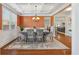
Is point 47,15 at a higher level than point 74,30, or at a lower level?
higher

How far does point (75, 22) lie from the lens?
390 cm

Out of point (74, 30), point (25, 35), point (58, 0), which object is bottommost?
point (25, 35)

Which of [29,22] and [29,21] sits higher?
[29,21]

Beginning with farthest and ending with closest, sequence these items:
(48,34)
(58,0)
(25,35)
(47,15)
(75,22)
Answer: (47,15) → (48,34) → (25,35) → (75,22) → (58,0)

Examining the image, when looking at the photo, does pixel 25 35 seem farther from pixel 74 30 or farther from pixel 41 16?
pixel 41 16

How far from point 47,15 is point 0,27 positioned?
34.1 ft

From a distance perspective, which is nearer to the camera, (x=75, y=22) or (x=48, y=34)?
(x=75, y=22)
